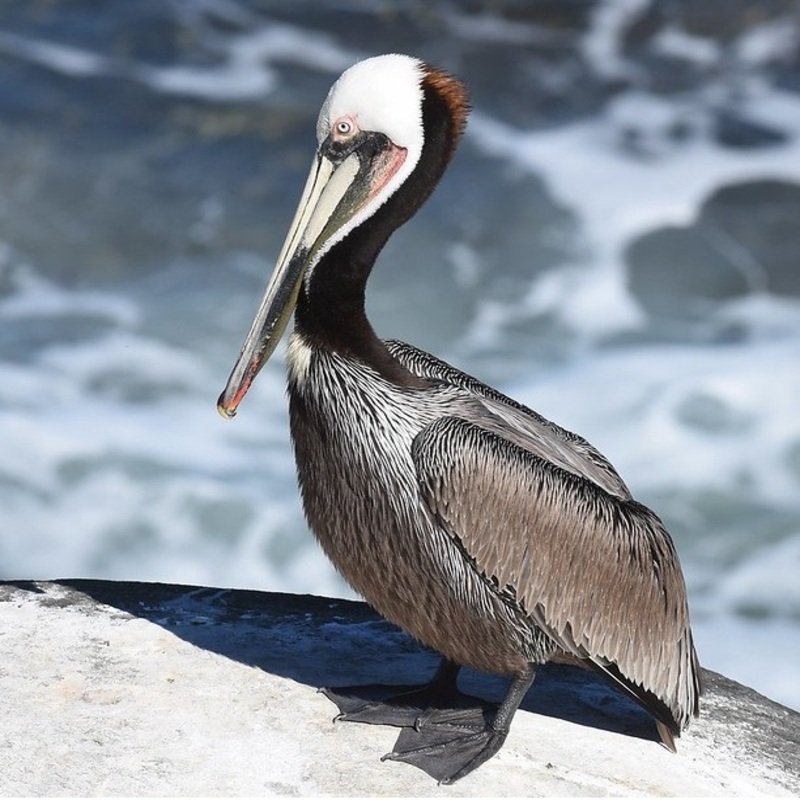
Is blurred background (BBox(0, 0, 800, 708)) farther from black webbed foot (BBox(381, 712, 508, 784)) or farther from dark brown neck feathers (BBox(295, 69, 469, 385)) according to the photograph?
dark brown neck feathers (BBox(295, 69, 469, 385))

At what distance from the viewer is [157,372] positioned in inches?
410

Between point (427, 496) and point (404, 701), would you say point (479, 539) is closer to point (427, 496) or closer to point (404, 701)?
point (427, 496)

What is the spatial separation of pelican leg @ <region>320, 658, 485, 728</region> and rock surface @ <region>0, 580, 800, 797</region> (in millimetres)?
43

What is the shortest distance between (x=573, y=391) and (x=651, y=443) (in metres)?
0.71

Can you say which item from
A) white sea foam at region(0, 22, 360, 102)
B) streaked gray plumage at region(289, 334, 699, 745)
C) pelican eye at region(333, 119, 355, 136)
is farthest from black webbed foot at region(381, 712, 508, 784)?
white sea foam at region(0, 22, 360, 102)

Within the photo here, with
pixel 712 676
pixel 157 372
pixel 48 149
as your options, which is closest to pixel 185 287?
pixel 157 372

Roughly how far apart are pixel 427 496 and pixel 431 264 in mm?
7665

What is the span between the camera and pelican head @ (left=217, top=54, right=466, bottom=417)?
4051 mm

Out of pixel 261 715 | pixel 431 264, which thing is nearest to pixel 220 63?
pixel 431 264

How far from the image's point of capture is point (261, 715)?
13.8 ft

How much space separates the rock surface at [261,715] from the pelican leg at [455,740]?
0.03 m

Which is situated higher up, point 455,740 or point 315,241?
point 315,241

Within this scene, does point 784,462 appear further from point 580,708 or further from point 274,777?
point 274,777

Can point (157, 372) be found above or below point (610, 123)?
below
